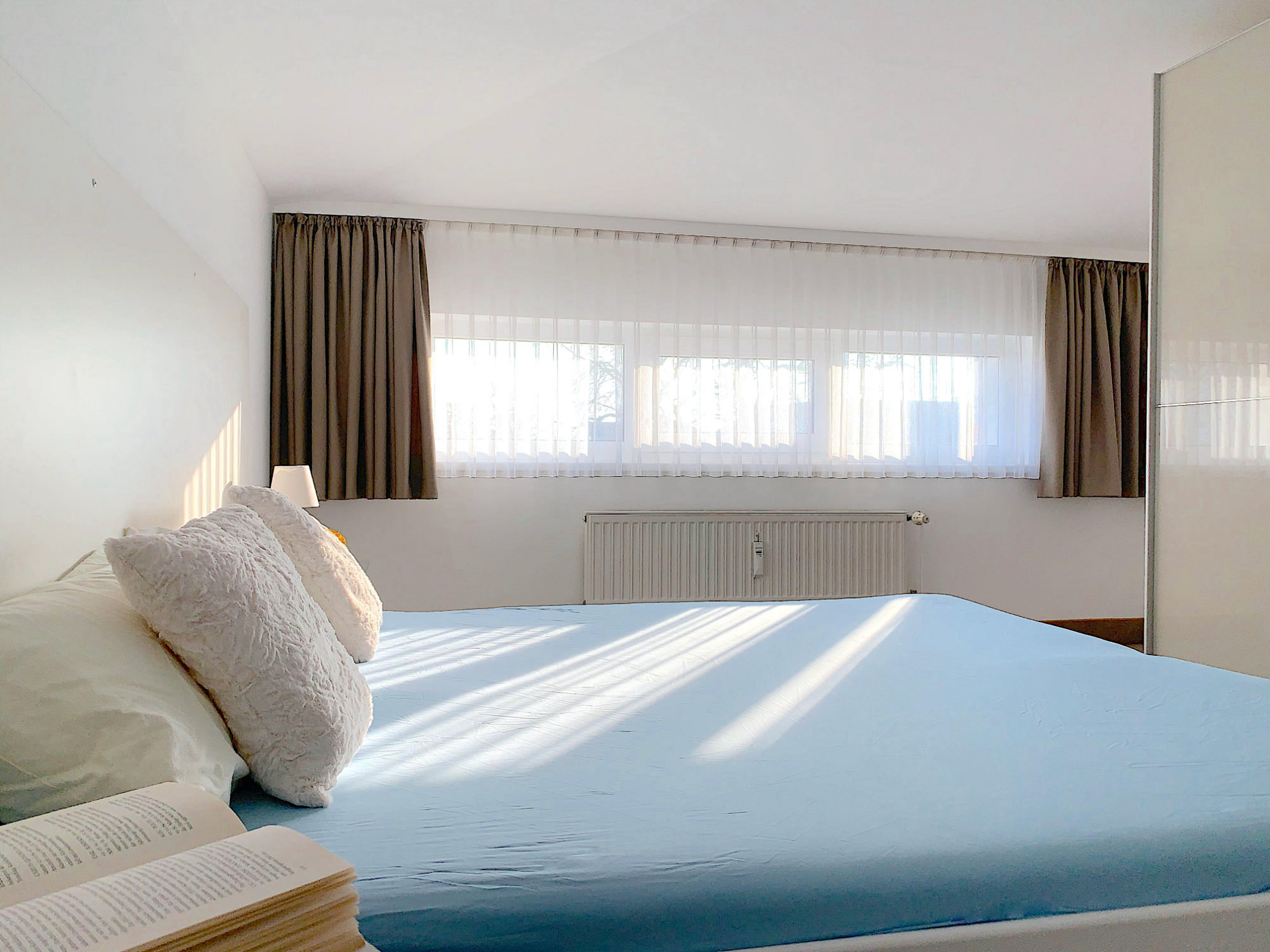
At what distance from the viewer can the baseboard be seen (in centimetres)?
501

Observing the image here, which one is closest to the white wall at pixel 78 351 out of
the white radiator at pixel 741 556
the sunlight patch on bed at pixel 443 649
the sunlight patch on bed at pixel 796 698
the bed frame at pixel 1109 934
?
the sunlight patch on bed at pixel 443 649

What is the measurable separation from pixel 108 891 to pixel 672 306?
13.5ft

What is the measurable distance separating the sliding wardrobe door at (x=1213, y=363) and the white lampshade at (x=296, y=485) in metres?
3.24

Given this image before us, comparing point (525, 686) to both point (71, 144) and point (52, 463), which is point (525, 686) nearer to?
point (52, 463)

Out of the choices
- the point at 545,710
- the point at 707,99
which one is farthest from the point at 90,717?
the point at 707,99

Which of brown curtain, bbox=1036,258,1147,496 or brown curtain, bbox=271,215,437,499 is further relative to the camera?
brown curtain, bbox=1036,258,1147,496

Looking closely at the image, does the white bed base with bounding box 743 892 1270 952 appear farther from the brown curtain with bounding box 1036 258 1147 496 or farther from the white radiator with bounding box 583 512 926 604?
the brown curtain with bounding box 1036 258 1147 496

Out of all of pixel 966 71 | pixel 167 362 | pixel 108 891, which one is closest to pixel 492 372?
pixel 167 362

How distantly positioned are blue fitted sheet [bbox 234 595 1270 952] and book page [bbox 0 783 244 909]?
0.23 metres

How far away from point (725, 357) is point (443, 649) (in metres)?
2.78

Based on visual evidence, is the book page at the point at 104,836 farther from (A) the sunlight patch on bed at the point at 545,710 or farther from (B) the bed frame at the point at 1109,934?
(B) the bed frame at the point at 1109,934

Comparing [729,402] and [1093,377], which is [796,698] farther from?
[1093,377]

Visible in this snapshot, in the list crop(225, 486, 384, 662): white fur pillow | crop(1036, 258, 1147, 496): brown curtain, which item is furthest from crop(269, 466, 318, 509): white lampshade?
crop(1036, 258, 1147, 496): brown curtain

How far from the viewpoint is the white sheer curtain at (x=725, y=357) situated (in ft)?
14.1
